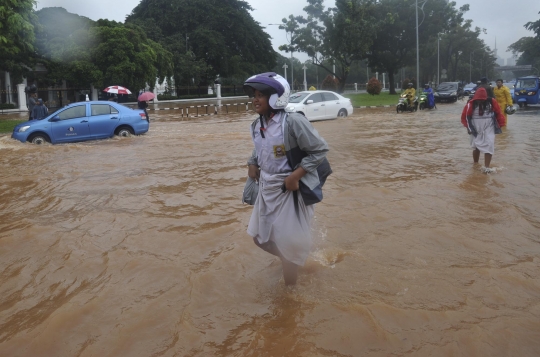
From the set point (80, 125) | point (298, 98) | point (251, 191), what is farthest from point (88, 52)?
point (251, 191)

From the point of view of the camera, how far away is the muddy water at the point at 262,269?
3527mm

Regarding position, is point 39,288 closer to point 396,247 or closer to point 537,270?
point 396,247

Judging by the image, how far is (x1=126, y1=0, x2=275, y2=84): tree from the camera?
50625 mm

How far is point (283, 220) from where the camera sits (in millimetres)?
3717

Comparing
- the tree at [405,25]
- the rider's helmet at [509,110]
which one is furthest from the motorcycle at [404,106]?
the tree at [405,25]

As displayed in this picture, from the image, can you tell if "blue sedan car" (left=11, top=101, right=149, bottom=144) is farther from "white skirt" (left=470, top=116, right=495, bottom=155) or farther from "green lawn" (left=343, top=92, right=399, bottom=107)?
"green lawn" (left=343, top=92, right=399, bottom=107)

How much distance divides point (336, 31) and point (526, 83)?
16.4 m

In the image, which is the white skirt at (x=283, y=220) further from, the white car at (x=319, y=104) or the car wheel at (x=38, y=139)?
the white car at (x=319, y=104)

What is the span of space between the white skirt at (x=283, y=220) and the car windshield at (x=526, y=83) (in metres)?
26.0

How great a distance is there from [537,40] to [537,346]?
58.6 meters

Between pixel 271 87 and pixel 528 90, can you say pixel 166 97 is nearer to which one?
pixel 528 90

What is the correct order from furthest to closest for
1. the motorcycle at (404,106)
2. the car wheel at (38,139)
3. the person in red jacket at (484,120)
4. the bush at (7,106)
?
the bush at (7,106) < the motorcycle at (404,106) < the car wheel at (38,139) < the person in red jacket at (484,120)

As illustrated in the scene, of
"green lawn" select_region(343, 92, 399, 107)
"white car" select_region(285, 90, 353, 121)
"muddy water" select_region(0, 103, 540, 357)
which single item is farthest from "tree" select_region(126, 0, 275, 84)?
"muddy water" select_region(0, 103, 540, 357)

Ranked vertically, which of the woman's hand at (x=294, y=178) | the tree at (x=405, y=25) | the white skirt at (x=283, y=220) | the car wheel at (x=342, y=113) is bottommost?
the white skirt at (x=283, y=220)
